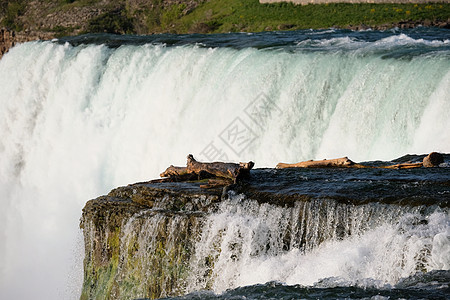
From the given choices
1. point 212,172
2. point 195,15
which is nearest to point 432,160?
point 212,172

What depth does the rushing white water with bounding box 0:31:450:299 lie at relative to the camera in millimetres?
17281

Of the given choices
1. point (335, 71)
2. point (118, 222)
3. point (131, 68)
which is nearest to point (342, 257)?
point (118, 222)

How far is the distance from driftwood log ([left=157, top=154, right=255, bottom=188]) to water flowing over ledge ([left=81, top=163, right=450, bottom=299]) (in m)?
0.23

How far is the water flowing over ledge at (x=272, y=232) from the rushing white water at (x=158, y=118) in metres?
2.63

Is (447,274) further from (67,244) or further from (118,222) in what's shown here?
(67,244)

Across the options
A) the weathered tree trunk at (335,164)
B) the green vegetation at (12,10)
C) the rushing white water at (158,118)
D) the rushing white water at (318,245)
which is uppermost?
the green vegetation at (12,10)

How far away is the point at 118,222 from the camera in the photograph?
12.6 metres

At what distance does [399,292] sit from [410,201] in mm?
2132

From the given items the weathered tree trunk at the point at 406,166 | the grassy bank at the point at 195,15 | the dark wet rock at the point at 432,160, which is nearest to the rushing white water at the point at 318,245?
the weathered tree trunk at the point at 406,166

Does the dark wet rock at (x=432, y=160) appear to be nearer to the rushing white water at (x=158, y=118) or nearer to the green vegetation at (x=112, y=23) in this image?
the rushing white water at (x=158, y=118)

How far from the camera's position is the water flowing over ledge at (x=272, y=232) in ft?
32.8

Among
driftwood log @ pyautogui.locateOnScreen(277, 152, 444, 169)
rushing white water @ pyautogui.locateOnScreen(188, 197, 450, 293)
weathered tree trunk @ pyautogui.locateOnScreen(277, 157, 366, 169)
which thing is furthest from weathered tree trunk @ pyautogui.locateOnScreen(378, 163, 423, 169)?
rushing white water @ pyautogui.locateOnScreen(188, 197, 450, 293)

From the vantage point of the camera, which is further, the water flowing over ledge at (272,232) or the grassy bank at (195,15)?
the grassy bank at (195,15)

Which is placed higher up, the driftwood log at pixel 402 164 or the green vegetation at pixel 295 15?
the green vegetation at pixel 295 15
